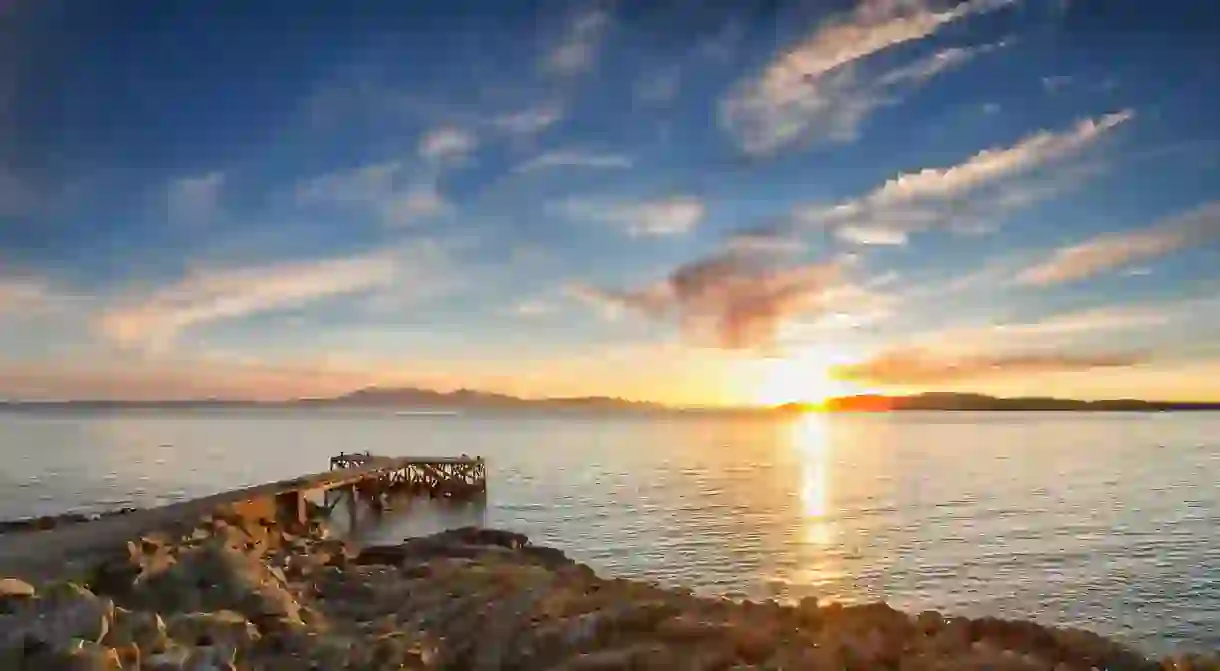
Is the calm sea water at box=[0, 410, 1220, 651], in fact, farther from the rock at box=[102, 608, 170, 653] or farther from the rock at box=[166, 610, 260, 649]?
the rock at box=[102, 608, 170, 653]

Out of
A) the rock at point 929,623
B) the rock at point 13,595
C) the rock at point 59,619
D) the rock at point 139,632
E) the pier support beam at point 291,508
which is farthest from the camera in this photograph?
the pier support beam at point 291,508

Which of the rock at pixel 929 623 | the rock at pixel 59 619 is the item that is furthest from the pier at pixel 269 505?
the rock at pixel 929 623

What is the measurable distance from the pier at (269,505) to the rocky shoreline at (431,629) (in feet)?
7.34

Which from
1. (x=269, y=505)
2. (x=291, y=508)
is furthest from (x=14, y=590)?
(x=291, y=508)

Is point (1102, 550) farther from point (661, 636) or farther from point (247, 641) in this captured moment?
point (247, 641)

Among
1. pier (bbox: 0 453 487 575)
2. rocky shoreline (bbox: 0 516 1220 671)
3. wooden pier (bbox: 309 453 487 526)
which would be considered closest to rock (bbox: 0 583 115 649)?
rocky shoreline (bbox: 0 516 1220 671)

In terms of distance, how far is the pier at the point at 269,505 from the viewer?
629 inches

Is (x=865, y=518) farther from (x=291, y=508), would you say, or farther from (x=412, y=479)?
(x=412, y=479)

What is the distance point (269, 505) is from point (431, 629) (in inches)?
765

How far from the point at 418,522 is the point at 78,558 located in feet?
89.7

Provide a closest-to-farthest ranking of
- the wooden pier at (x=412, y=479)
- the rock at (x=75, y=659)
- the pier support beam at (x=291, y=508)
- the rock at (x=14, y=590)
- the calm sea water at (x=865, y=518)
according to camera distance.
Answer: the rock at (x=75, y=659), the rock at (x=14, y=590), the calm sea water at (x=865, y=518), the pier support beam at (x=291, y=508), the wooden pier at (x=412, y=479)

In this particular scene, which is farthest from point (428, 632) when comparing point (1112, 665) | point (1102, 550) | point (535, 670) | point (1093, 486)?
point (1093, 486)

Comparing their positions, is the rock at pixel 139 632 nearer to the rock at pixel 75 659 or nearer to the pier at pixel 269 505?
the rock at pixel 75 659

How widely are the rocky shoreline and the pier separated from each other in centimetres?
224
